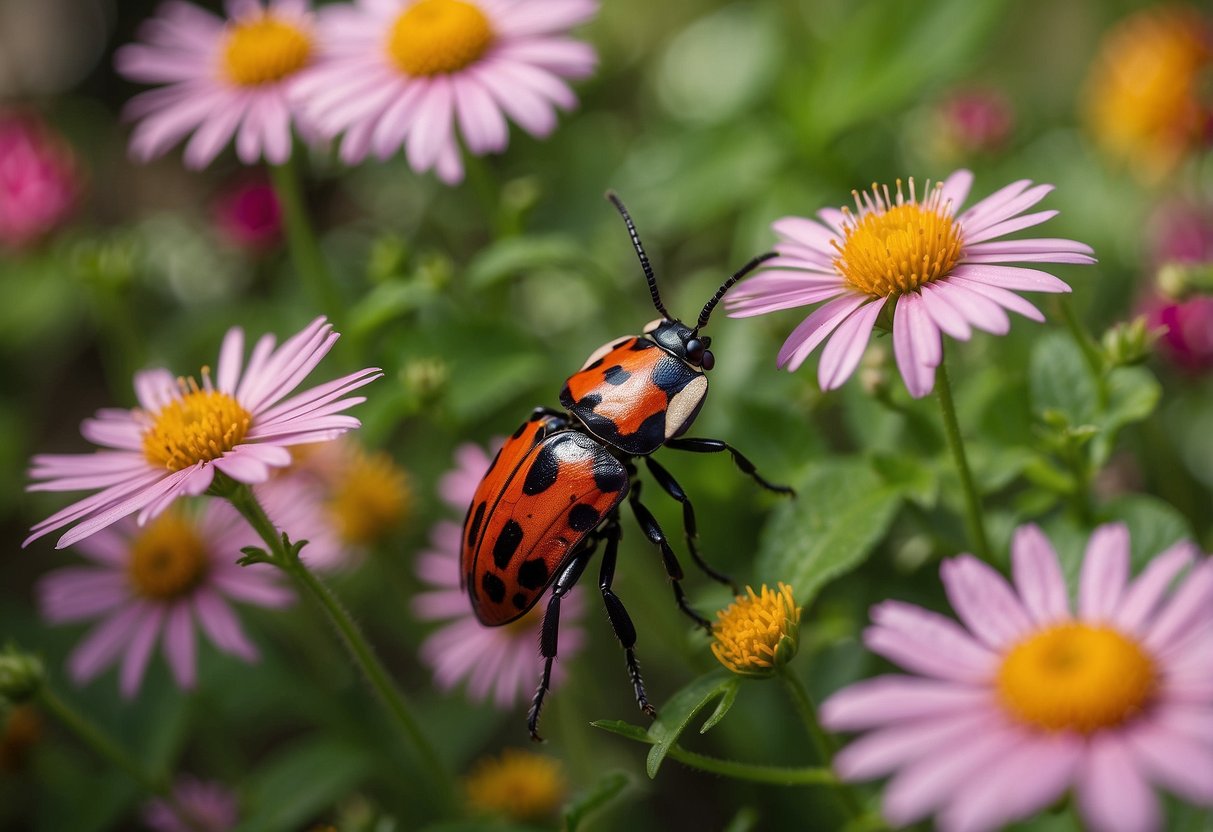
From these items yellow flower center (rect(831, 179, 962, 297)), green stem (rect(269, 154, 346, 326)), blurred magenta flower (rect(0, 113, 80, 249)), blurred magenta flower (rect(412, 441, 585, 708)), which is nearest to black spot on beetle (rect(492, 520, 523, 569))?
blurred magenta flower (rect(412, 441, 585, 708))

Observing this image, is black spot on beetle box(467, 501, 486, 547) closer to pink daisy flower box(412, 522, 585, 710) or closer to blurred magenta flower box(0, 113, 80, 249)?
pink daisy flower box(412, 522, 585, 710)

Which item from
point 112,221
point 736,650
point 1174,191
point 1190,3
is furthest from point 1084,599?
point 112,221

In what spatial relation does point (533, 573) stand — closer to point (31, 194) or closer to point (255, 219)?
point (255, 219)

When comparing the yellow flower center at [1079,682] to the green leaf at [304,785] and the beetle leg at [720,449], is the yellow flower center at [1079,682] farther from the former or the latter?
the green leaf at [304,785]

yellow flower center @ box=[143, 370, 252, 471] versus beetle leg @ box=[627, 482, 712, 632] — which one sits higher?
yellow flower center @ box=[143, 370, 252, 471]

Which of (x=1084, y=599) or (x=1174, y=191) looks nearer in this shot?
(x=1084, y=599)

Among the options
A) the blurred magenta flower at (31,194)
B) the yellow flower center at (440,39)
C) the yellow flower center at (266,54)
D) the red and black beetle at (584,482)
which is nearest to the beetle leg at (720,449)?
the red and black beetle at (584,482)

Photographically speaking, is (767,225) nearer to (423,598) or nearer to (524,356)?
(524,356)
